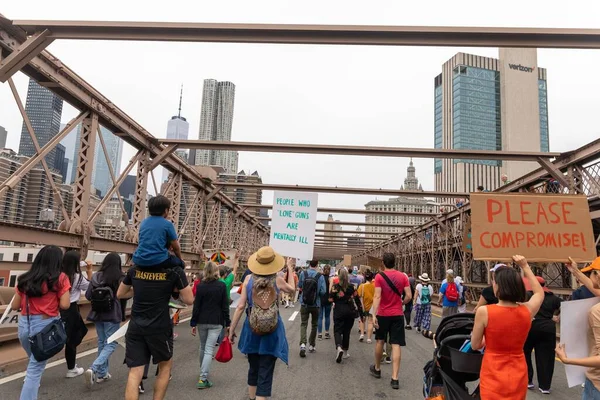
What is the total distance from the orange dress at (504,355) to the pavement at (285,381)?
2.76 meters

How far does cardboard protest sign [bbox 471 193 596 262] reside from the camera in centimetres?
467

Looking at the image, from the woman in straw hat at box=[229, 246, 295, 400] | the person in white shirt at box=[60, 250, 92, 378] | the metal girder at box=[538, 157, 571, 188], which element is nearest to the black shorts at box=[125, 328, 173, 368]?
the woman in straw hat at box=[229, 246, 295, 400]

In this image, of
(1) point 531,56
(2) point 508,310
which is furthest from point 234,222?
(1) point 531,56

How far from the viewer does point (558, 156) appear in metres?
11.7

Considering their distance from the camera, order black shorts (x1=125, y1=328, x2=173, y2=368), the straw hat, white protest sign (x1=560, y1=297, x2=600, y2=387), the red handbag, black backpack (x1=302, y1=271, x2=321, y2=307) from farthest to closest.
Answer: black backpack (x1=302, y1=271, x2=321, y2=307)
the red handbag
the straw hat
black shorts (x1=125, y1=328, x2=173, y2=368)
white protest sign (x1=560, y1=297, x2=600, y2=387)

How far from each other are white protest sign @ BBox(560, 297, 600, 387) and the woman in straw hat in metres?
2.61

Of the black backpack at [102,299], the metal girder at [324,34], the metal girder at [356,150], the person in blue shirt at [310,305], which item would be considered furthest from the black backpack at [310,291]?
the metal girder at [356,150]

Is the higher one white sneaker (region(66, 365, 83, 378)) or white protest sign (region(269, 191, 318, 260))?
white protest sign (region(269, 191, 318, 260))

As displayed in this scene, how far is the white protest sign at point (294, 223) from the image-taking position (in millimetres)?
7102

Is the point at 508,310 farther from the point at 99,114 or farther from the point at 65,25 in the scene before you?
the point at 99,114

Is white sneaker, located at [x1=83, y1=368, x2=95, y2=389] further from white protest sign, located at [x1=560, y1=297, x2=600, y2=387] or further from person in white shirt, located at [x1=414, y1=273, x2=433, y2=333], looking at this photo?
person in white shirt, located at [x1=414, y1=273, x2=433, y2=333]

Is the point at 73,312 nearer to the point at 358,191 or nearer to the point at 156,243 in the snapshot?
the point at 156,243

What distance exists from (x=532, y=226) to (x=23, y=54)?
7944 millimetres

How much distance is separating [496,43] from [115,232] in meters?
10.4
